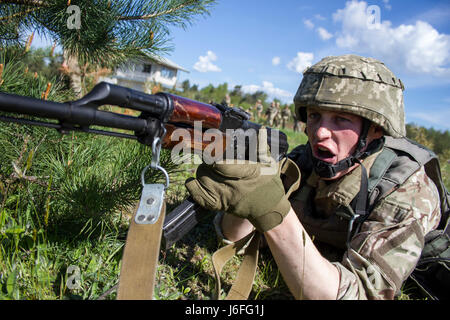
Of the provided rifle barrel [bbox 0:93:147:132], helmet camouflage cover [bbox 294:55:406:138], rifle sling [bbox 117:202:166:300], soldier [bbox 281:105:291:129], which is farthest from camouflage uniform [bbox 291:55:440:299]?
soldier [bbox 281:105:291:129]

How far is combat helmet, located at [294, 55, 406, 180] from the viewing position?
Result: 220 cm

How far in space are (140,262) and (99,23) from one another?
173 centimetres

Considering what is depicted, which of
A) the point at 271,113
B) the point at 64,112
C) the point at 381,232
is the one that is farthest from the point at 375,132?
the point at 271,113

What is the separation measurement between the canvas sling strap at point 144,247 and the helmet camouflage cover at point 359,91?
1425 millimetres

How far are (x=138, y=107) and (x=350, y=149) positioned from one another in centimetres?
160

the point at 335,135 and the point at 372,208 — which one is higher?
the point at 335,135

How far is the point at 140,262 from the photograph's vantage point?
4.52 ft

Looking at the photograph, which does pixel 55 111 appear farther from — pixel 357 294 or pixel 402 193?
pixel 402 193

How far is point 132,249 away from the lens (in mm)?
1390

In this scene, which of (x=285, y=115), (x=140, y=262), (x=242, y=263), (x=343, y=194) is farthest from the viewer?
(x=285, y=115)

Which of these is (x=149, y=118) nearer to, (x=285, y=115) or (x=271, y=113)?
(x=271, y=113)

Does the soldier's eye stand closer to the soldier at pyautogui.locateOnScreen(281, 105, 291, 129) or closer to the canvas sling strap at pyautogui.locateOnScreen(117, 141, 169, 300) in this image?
the canvas sling strap at pyautogui.locateOnScreen(117, 141, 169, 300)

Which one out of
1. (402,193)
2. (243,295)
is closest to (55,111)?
(243,295)
